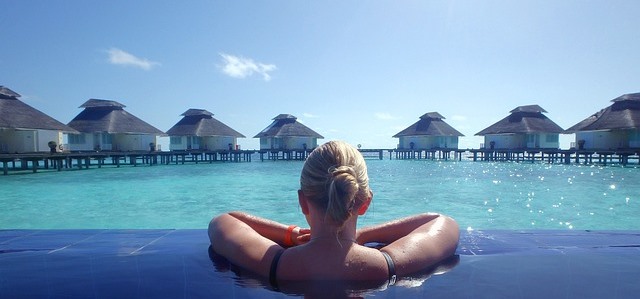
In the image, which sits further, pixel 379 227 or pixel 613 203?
pixel 613 203

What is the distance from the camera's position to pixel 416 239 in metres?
1.85

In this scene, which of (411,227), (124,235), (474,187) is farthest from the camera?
(474,187)

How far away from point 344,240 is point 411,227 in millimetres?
697

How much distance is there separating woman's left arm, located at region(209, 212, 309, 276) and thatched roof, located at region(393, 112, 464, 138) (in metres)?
36.4

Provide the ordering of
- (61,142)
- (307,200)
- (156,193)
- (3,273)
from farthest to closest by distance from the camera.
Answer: (61,142) < (156,193) < (3,273) < (307,200)

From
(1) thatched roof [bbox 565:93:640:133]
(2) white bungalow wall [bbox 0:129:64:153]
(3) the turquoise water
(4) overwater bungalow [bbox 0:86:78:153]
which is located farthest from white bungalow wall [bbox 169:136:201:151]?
(1) thatched roof [bbox 565:93:640:133]

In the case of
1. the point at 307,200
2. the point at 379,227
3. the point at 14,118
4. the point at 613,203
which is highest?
the point at 14,118

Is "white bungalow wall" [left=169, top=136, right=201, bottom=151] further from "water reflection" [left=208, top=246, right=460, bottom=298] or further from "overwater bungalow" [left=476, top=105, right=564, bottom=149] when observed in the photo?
"water reflection" [left=208, top=246, right=460, bottom=298]

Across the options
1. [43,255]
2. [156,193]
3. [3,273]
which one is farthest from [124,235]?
[156,193]

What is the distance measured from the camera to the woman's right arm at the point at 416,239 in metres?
1.75

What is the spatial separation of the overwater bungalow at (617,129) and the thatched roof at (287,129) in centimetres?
2506

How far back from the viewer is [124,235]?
2.89 m

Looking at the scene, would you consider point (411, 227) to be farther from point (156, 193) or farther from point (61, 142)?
point (61, 142)

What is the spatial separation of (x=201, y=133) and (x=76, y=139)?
32.5 feet
